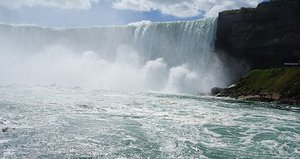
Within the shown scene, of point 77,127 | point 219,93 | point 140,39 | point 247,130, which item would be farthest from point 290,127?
point 140,39

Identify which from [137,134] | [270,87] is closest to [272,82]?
[270,87]

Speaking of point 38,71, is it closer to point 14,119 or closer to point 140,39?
point 140,39

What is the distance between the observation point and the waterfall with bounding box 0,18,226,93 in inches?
4525

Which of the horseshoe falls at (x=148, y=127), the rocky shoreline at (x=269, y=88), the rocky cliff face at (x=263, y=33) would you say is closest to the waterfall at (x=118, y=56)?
the horseshoe falls at (x=148, y=127)

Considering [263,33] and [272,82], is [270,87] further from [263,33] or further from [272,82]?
[263,33]

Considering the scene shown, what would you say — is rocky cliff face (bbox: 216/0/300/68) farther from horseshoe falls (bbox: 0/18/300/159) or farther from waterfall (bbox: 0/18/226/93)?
horseshoe falls (bbox: 0/18/300/159)

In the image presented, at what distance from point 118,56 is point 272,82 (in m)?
57.6

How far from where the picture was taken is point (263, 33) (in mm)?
109562

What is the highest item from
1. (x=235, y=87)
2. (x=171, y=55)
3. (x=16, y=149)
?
(x=171, y=55)

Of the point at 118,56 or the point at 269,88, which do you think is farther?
A: the point at 118,56

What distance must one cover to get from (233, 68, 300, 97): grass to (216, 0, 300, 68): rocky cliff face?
1300 cm

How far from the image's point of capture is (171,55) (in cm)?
12212

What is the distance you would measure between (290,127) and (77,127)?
767 inches

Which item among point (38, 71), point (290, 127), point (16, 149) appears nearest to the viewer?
point (16, 149)
